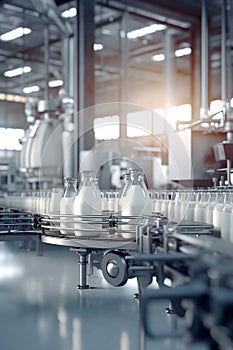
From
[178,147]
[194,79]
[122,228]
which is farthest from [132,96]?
[122,228]

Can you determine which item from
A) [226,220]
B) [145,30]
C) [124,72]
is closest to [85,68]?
[124,72]

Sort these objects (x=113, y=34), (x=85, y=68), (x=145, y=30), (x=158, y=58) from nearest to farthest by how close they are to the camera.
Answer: (x=85, y=68) < (x=145, y=30) < (x=113, y=34) < (x=158, y=58)

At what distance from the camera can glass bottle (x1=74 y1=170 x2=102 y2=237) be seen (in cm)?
172

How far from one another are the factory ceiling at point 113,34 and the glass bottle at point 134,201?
9.10ft

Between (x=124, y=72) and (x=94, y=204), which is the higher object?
(x=124, y=72)

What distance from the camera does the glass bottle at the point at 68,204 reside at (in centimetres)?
177

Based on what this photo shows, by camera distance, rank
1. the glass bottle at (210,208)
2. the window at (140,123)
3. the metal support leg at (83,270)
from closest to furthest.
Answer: the glass bottle at (210,208) < the metal support leg at (83,270) < the window at (140,123)

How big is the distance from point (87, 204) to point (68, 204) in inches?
4.9

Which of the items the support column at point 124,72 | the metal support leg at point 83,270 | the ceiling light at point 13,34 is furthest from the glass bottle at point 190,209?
the ceiling light at point 13,34

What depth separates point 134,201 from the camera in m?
1.66

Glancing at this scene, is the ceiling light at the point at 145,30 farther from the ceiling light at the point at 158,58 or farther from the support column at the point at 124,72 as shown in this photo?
the ceiling light at the point at 158,58

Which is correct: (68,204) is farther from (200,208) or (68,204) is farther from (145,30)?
(145,30)

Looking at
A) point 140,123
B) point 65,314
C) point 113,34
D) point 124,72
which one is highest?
point 113,34

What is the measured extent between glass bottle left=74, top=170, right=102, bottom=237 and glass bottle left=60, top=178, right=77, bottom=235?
0.11 feet
